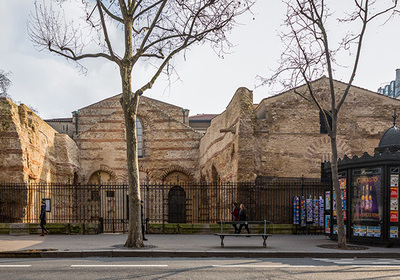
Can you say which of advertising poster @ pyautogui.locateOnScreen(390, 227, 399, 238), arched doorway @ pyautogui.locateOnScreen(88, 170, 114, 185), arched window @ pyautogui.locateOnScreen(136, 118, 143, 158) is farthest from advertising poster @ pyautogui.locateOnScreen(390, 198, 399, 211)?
arched window @ pyautogui.locateOnScreen(136, 118, 143, 158)

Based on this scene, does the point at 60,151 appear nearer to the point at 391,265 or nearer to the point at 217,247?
the point at 217,247

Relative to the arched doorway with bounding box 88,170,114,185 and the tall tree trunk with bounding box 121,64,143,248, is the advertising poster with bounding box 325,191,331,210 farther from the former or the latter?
the arched doorway with bounding box 88,170,114,185

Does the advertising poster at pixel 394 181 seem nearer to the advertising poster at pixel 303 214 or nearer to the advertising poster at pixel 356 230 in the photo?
the advertising poster at pixel 356 230

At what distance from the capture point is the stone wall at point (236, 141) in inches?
850

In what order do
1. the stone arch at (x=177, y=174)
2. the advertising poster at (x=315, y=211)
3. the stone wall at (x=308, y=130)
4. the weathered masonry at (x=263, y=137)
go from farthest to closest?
the stone arch at (x=177, y=174) → the stone wall at (x=308, y=130) → the weathered masonry at (x=263, y=137) → the advertising poster at (x=315, y=211)

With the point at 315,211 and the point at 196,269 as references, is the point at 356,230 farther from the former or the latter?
the point at 196,269

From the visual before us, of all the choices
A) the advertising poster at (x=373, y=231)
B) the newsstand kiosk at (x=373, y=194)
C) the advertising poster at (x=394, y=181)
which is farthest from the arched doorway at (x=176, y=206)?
the advertising poster at (x=394, y=181)

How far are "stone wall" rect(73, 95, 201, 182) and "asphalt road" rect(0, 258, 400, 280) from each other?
70.0 ft

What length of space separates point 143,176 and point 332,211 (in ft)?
59.2

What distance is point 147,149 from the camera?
107 ft

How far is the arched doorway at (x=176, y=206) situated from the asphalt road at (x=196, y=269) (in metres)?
20.9

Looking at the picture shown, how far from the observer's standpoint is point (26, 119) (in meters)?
24.4

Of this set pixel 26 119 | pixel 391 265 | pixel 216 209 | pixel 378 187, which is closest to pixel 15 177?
pixel 26 119

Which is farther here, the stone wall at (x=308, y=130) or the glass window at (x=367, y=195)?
the stone wall at (x=308, y=130)
